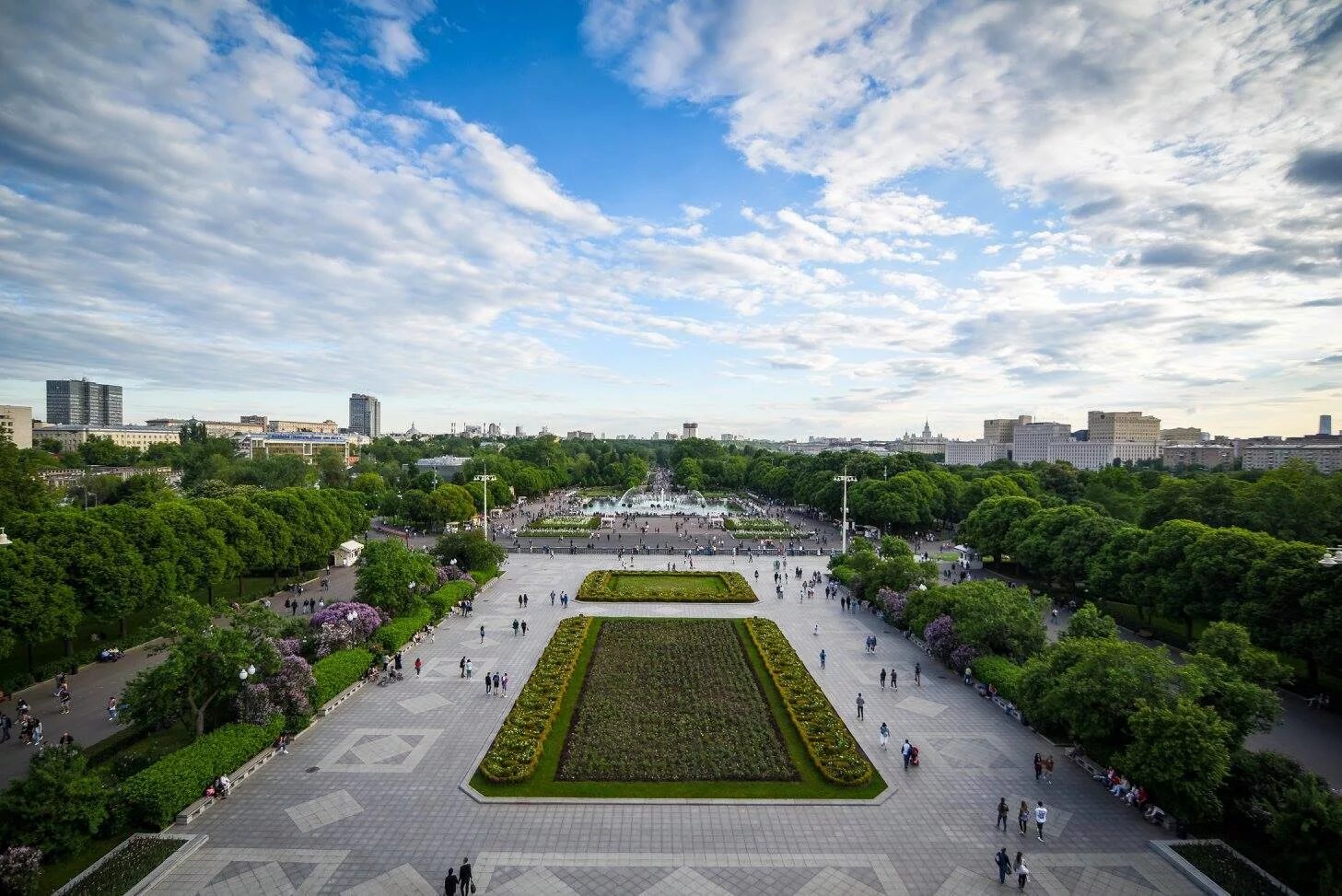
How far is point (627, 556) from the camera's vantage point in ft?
154

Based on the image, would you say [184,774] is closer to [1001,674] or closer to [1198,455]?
[1001,674]

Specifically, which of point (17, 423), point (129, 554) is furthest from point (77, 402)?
point (129, 554)

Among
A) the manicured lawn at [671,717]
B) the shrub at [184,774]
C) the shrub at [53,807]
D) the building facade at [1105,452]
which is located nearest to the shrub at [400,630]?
the manicured lawn at [671,717]

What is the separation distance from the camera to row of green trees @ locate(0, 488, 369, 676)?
A: 70.6ft

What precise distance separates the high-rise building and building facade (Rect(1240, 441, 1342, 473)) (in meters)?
244

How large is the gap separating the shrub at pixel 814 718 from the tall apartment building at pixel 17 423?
110 meters

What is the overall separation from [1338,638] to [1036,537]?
16505 mm

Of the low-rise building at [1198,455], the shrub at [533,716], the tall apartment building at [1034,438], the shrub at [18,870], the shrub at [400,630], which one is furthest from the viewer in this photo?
the tall apartment building at [1034,438]

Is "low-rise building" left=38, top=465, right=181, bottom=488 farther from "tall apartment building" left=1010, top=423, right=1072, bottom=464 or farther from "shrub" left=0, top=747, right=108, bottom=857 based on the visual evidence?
"tall apartment building" left=1010, top=423, right=1072, bottom=464

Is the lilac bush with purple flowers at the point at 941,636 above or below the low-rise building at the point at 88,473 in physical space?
below

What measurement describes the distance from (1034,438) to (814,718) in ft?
555

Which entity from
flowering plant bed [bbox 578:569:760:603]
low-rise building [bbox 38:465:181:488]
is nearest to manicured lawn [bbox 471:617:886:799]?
flowering plant bed [bbox 578:569:760:603]

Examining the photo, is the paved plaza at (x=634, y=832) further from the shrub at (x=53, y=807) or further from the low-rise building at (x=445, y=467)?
the low-rise building at (x=445, y=467)

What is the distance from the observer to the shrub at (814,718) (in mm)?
16438
